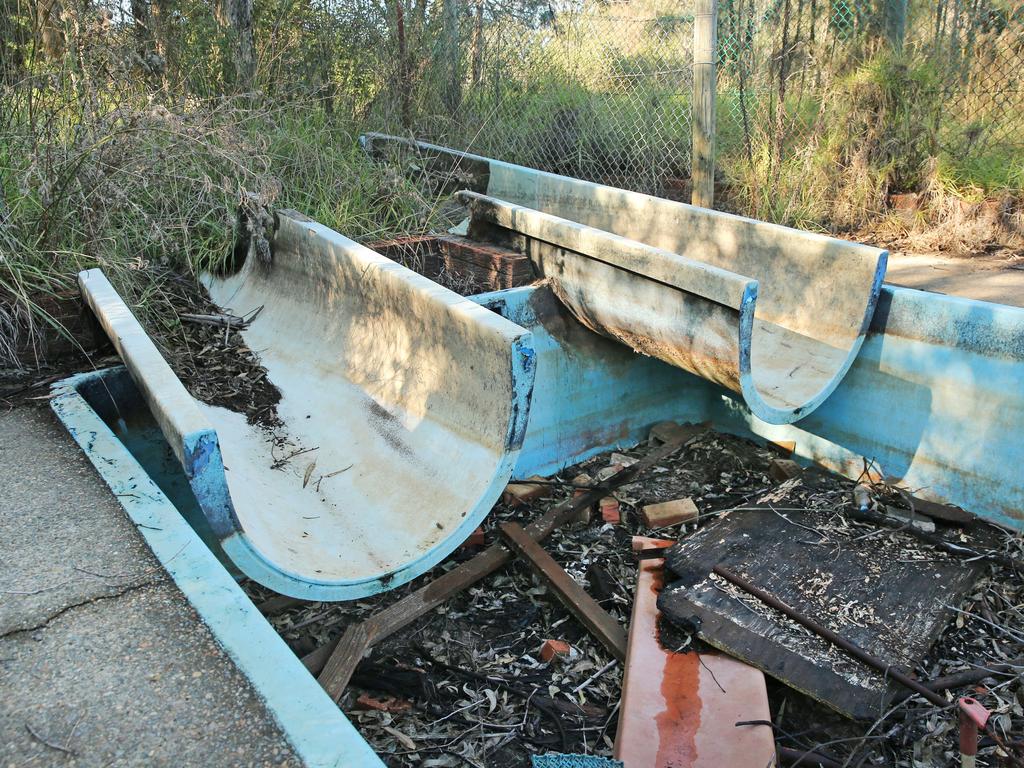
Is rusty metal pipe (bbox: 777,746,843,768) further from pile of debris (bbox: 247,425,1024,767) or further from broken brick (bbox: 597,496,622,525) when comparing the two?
broken brick (bbox: 597,496,622,525)

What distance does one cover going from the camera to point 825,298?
3.53m

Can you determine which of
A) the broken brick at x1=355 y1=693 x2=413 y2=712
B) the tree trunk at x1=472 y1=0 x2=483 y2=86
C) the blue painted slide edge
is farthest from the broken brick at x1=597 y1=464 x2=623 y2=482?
the tree trunk at x1=472 y1=0 x2=483 y2=86

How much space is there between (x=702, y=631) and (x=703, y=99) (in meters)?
3.61

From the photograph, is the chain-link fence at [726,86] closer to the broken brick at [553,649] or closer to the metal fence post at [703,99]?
the metal fence post at [703,99]

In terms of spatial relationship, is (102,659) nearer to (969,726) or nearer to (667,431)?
(969,726)

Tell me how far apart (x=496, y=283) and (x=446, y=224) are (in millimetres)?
1116

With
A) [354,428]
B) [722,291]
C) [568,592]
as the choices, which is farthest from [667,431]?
[354,428]

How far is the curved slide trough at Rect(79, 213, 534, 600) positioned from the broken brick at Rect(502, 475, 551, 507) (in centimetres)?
64

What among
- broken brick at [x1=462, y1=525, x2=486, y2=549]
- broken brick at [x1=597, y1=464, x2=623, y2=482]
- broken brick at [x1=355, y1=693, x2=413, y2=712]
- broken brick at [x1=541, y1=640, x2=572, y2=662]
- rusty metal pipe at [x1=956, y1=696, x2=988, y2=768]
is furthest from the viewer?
broken brick at [x1=597, y1=464, x2=623, y2=482]

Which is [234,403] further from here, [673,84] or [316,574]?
[673,84]

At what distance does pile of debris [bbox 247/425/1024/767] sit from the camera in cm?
220

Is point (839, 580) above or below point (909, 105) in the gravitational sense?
below

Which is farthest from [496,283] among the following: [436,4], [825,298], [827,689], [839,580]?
[436,4]

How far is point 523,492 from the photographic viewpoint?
3494 mm
